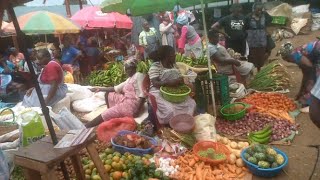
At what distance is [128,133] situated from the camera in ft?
16.0

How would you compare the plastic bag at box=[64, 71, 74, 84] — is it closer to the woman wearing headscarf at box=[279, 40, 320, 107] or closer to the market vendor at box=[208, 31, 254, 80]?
the market vendor at box=[208, 31, 254, 80]

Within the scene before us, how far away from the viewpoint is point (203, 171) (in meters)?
4.15

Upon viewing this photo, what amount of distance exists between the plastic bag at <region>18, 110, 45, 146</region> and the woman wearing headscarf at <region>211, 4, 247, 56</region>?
5.16m

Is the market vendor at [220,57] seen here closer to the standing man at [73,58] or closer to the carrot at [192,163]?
the carrot at [192,163]

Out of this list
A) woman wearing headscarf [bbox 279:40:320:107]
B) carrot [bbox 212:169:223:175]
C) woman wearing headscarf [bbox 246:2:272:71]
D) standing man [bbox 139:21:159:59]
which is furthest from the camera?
standing man [bbox 139:21:159:59]

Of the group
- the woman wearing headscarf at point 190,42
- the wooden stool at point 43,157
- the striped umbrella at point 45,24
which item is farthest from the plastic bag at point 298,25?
the wooden stool at point 43,157

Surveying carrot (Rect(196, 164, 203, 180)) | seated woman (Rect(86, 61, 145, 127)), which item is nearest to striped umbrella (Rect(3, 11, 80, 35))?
seated woman (Rect(86, 61, 145, 127))

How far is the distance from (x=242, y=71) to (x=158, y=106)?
2674 millimetres

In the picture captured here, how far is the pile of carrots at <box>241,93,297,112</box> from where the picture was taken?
6102 mm

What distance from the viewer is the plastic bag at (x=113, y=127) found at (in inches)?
206

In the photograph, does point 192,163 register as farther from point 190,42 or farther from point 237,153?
point 190,42

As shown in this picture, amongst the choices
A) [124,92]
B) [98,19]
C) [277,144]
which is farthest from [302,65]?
[98,19]

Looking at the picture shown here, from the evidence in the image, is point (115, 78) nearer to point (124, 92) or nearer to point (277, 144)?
point (124, 92)

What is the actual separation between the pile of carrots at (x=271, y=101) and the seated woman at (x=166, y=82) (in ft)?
5.26
